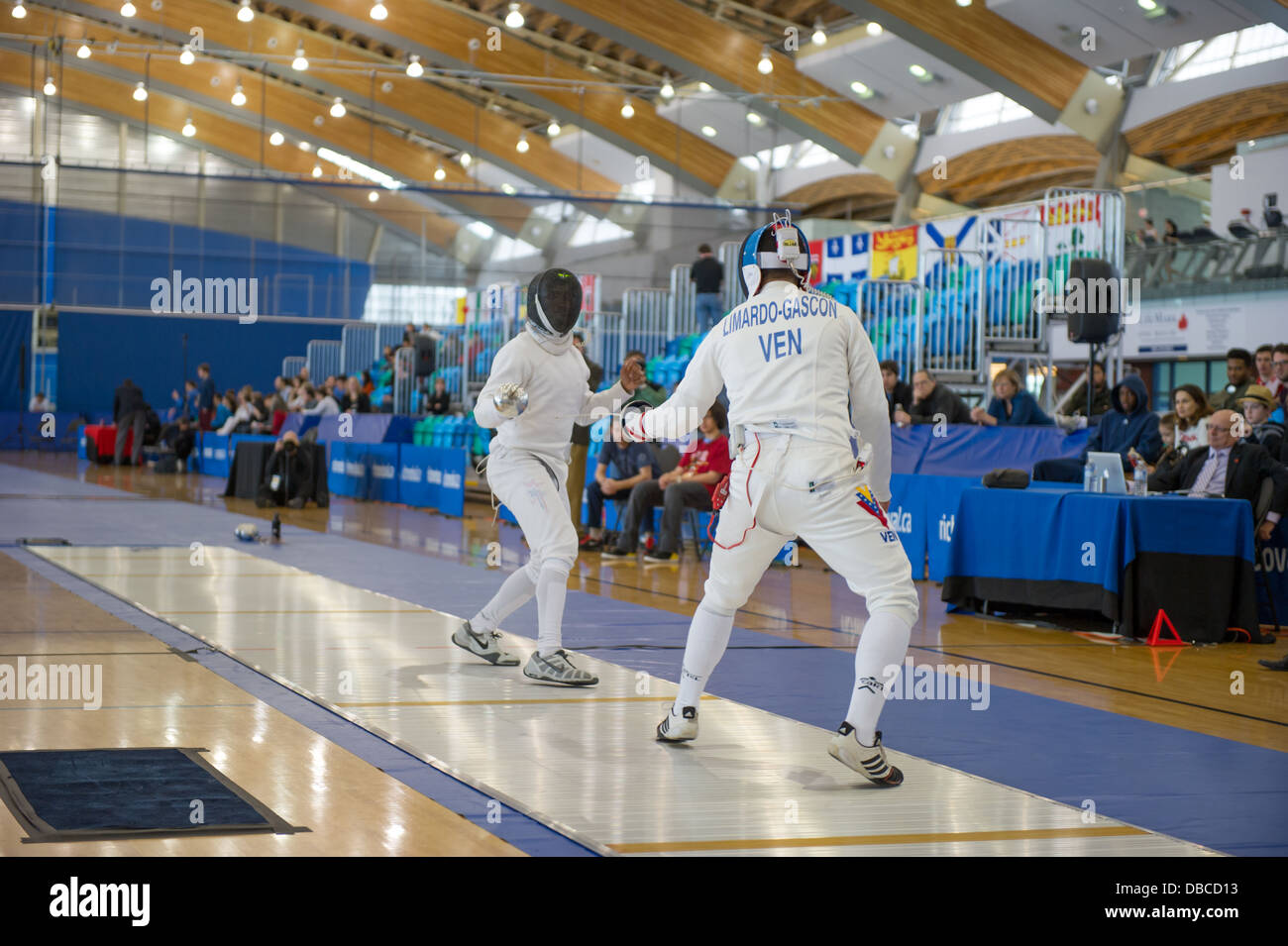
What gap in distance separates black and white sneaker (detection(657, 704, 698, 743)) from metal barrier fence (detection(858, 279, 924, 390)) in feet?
33.4

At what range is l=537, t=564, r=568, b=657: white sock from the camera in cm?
588

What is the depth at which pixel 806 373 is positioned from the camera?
4434mm

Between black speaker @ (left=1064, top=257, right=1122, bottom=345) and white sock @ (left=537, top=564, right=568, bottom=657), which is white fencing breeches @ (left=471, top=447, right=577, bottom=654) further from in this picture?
black speaker @ (left=1064, top=257, right=1122, bottom=345)

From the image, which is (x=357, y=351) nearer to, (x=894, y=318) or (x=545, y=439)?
(x=894, y=318)

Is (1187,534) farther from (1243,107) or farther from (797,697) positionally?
(1243,107)

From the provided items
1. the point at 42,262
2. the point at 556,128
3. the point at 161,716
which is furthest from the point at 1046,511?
the point at 42,262

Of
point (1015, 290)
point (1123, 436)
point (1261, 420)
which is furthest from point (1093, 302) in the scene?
point (1015, 290)

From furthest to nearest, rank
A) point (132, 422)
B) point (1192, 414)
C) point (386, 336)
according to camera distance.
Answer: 1. point (386, 336)
2. point (132, 422)
3. point (1192, 414)

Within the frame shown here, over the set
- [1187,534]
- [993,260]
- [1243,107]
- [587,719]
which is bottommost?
[587,719]

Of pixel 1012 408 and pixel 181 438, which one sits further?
pixel 181 438

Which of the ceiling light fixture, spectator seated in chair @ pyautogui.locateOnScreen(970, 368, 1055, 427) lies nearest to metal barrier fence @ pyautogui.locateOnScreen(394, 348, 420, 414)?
the ceiling light fixture

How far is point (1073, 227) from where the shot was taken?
44.8ft

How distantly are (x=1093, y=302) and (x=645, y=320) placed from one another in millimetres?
12289
